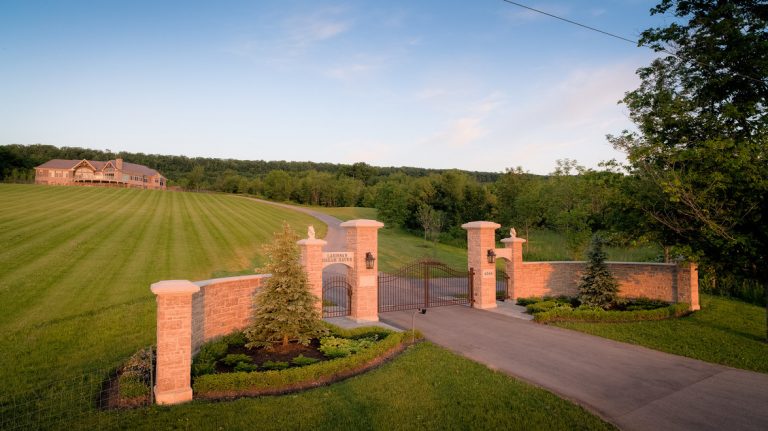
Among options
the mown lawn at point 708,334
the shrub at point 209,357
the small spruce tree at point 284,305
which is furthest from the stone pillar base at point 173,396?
the mown lawn at point 708,334

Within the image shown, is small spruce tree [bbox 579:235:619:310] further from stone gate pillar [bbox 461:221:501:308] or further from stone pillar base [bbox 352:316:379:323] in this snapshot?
stone pillar base [bbox 352:316:379:323]

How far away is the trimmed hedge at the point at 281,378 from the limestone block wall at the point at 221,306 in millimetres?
1743

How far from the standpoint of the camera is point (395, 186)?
188 feet

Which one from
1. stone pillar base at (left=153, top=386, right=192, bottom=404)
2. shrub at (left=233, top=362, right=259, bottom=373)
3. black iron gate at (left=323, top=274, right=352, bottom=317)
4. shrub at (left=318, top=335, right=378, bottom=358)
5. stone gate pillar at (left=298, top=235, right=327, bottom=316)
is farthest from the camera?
black iron gate at (left=323, top=274, right=352, bottom=317)

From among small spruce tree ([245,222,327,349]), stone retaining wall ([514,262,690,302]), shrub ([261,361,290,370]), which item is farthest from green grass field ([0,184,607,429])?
stone retaining wall ([514,262,690,302])

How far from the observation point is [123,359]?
30.7 ft

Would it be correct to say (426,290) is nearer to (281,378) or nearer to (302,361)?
(302,361)

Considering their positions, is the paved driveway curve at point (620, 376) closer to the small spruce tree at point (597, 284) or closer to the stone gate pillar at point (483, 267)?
the stone gate pillar at point (483, 267)

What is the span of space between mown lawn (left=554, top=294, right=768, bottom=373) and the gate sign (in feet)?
24.3

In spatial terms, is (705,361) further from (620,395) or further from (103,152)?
(103,152)

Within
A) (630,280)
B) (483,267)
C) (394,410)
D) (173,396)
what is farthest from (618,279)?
(173,396)

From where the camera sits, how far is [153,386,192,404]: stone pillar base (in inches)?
284

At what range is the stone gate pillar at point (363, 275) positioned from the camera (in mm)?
13930

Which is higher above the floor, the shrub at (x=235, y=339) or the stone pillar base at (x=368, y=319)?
the shrub at (x=235, y=339)
